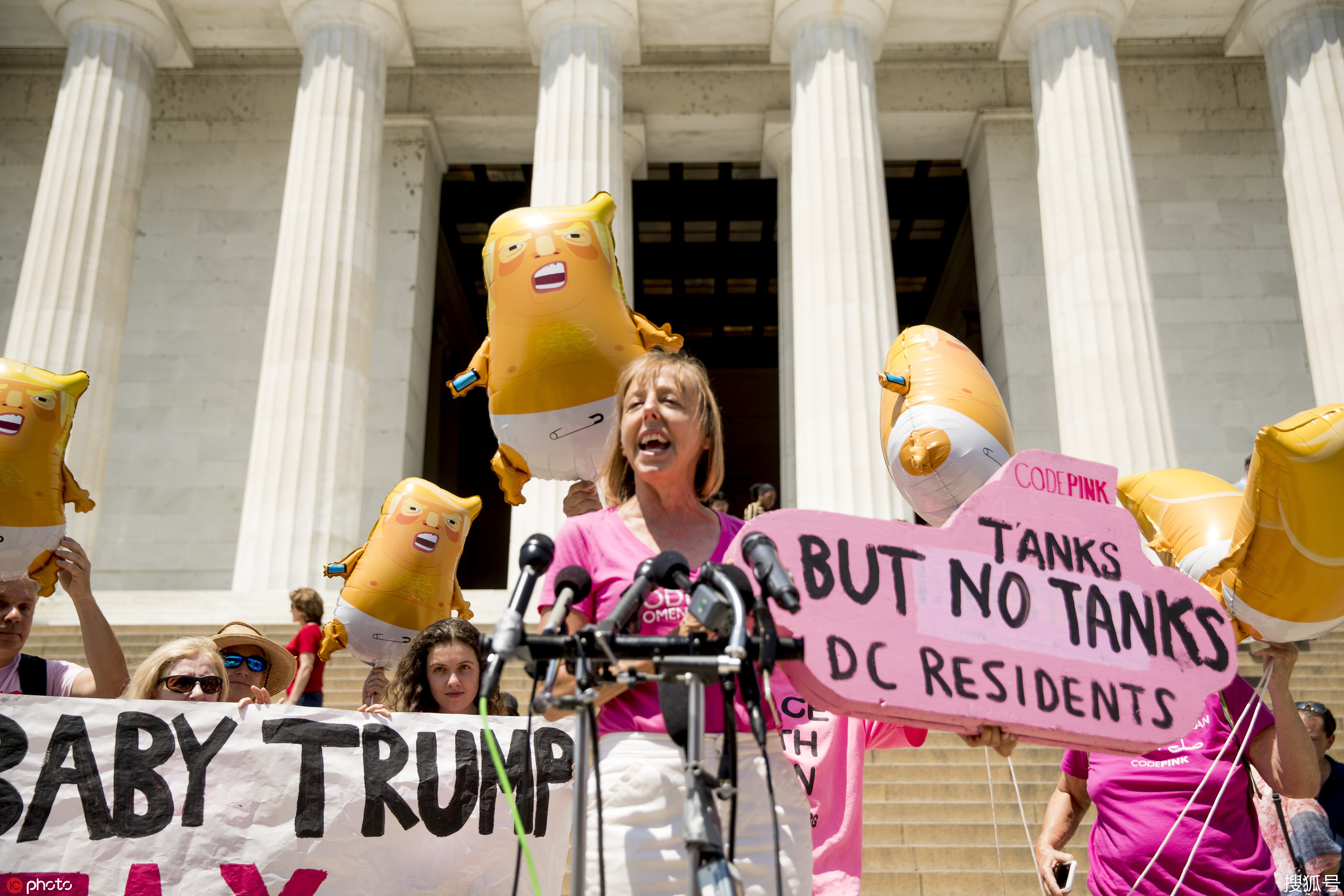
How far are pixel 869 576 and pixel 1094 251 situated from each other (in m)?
15.2

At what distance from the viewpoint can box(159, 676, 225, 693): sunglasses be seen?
4.03m

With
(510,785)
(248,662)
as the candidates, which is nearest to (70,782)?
(248,662)

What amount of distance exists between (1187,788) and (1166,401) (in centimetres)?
1348

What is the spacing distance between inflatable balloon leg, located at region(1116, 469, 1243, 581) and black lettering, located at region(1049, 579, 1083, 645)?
6.54ft

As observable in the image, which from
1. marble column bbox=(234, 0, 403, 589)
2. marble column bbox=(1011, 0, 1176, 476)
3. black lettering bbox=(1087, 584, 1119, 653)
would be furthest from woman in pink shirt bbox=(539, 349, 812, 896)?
marble column bbox=(1011, 0, 1176, 476)

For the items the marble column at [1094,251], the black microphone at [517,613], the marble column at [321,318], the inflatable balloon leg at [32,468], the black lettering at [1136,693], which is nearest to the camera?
the black microphone at [517,613]

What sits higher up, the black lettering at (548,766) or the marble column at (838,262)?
the marble column at (838,262)

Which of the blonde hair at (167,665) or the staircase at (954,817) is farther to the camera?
the staircase at (954,817)

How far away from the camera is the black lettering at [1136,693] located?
277 cm

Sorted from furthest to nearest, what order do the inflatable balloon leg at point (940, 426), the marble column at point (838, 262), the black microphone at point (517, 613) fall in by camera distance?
the marble column at point (838, 262) < the inflatable balloon leg at point (940, 426) < the black microphone at point (517, 613)

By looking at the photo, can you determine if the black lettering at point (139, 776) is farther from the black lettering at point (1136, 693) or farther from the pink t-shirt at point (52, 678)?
the black lettering at point (1136, 693)

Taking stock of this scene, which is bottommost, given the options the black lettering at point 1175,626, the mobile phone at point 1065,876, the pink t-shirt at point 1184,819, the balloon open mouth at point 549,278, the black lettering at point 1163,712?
the mobile phone at point 1065,876

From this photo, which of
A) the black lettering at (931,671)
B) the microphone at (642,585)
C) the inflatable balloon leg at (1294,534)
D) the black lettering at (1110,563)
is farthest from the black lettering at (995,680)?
the inflatable balloon leg at (1294,534)

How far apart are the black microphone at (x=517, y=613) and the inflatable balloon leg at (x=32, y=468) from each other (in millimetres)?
4834
